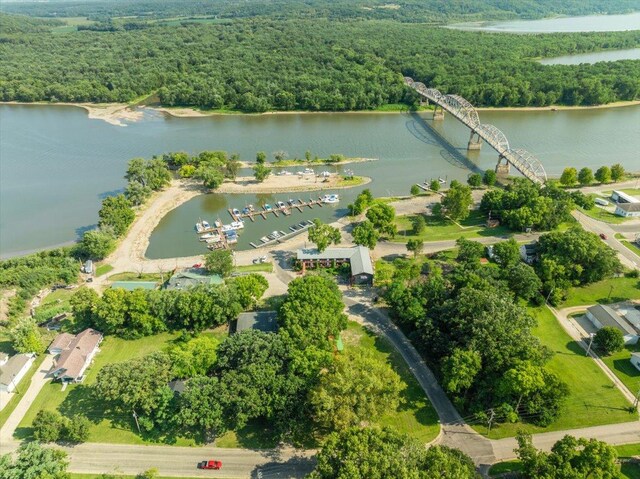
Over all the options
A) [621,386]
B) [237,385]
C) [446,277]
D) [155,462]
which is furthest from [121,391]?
[621,386]

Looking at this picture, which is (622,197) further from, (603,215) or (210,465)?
(210,465)

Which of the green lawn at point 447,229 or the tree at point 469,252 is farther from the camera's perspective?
the green lawn at point 447,229

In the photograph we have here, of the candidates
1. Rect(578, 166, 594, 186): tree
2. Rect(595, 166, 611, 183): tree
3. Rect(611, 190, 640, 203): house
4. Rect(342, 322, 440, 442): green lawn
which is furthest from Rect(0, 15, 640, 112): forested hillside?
Rect(342, 322, 440, 442): green lawn

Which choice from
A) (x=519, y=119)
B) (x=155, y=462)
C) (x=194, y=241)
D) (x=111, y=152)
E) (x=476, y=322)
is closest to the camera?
(x=155, y=462)

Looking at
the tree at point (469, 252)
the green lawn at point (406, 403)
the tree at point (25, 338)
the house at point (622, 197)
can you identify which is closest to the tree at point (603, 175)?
the house at point (622, 197)

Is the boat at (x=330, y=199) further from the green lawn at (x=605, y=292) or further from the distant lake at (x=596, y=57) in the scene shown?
the distant lake at (x=596, y=57)

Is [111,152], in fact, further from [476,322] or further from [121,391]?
[476,322]

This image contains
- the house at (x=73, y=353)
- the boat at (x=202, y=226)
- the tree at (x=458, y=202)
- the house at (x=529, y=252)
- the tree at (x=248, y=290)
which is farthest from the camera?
the boat at (x=202, y=226)
